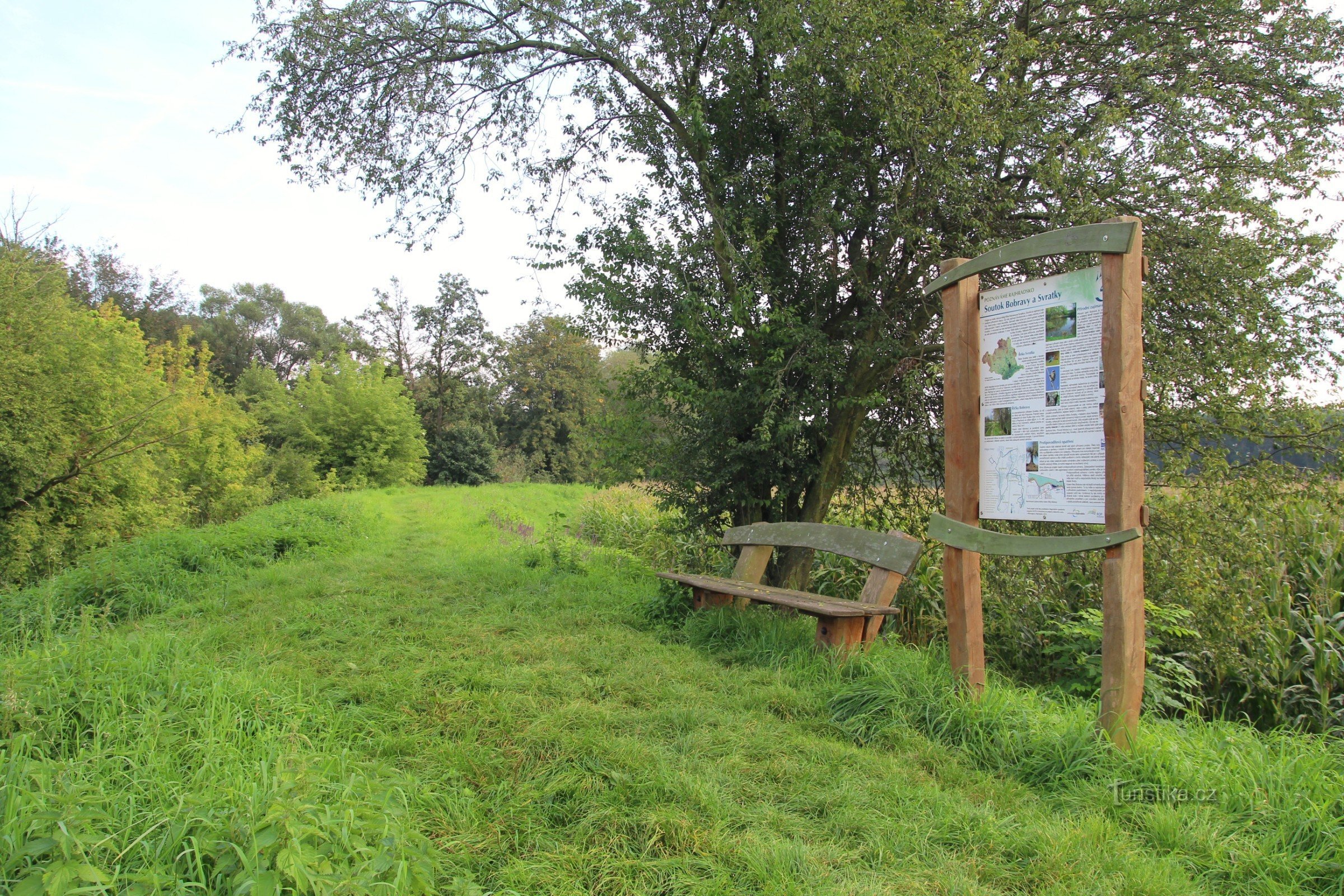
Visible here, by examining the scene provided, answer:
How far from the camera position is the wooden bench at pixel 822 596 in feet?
15.8

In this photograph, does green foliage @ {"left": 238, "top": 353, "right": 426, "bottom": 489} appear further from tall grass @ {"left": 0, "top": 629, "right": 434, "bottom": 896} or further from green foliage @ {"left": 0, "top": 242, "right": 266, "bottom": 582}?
tall grass @ {"left": 0, "top": 629, "right": 434, "bottom": 896}

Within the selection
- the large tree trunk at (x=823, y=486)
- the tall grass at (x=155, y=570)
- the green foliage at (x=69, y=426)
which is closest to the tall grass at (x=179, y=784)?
the tall grass at (x=155, y=570)

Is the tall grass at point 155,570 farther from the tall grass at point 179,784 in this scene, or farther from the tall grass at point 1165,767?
the tall grass at point 1165,767

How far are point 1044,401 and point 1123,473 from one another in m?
0.54

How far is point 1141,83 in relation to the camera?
655 cm

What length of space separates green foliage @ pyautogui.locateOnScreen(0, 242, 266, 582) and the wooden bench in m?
10.5

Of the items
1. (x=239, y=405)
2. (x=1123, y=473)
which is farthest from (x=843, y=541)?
(x=239, y=405)

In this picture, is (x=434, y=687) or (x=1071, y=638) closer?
(x=434, y=687)

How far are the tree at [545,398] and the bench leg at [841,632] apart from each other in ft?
104

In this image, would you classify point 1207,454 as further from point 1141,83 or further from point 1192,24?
point 1192,24

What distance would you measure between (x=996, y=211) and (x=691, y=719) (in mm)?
5489

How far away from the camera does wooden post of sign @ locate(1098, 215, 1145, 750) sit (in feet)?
11.5

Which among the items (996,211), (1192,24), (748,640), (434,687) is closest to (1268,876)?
(748,640)

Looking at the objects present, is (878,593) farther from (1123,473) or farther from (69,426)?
(69,426)
